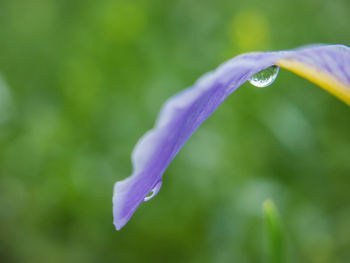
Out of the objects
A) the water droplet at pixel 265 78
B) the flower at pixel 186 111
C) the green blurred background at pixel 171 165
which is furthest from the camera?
the green blurred background at pixel 171 165

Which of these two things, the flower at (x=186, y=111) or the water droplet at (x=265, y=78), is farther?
the water droplet at (x=265, y=78)

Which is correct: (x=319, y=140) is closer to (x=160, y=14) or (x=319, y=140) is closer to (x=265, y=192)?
(x=265, y=192)

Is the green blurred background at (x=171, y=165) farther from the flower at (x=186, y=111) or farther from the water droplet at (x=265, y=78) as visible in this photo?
the flower at (x=186, y=111)

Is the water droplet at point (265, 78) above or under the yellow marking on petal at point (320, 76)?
above

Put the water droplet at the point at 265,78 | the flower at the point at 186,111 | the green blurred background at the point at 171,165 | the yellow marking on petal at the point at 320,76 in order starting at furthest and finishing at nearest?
the green blurred background at the point at 171,165, the water droplet at the point at 265,78, the yellow marking on petal at the point at 320,76, the flower at the point at 186,111

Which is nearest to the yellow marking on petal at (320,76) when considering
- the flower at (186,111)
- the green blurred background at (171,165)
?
the flower at (186,111)

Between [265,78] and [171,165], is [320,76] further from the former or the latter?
[171,165]

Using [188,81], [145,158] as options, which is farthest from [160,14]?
[145,158]

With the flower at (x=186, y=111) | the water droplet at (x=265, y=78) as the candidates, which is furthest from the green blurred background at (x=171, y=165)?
the flower at (x=186, y=111)
